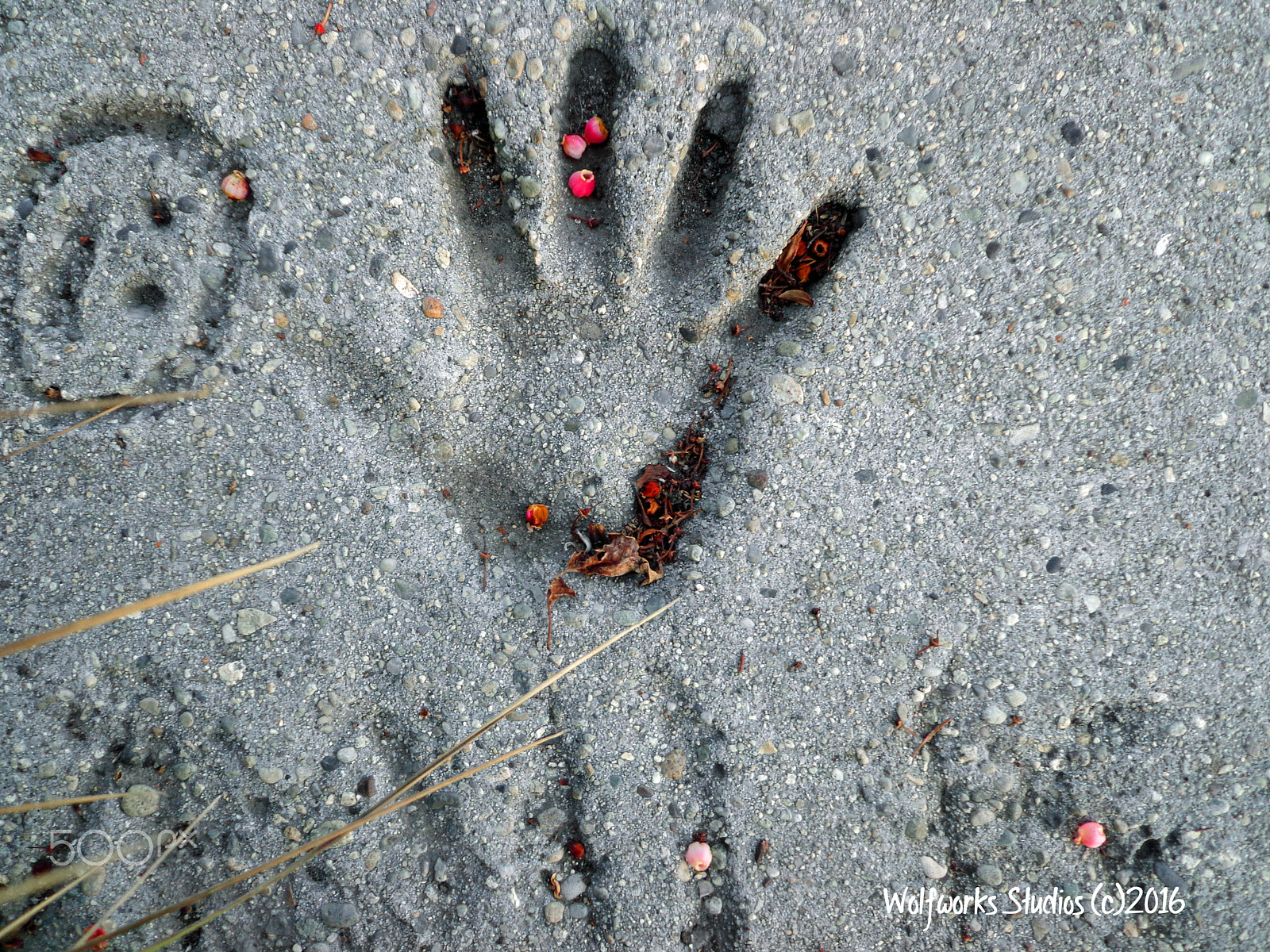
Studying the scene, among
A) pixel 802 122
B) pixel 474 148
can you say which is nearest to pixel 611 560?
pixel 474 148

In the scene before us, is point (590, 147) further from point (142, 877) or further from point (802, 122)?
point (142, 877)

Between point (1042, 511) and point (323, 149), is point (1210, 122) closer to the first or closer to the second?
point (1042, 511)

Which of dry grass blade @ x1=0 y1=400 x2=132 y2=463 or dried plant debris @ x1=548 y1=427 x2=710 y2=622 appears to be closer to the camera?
dry grass blade @ x1=0 y1=400 x2=132 y2=463

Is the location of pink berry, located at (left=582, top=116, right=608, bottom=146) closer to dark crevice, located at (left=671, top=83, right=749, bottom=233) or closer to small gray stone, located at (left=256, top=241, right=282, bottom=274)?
dark crevice, located at (left=671, top=83, right=749, bottom=233)

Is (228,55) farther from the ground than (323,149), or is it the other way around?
(228,55)

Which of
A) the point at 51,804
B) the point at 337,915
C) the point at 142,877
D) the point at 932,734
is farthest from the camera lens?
the point at 932,734

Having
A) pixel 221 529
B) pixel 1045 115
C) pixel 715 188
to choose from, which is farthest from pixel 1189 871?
pixel 221 529

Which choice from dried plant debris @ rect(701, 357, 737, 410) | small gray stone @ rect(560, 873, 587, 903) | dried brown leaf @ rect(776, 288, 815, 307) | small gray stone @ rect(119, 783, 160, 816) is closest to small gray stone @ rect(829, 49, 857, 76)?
dried brown leaf @ rect(776, 288, 815, 307)
